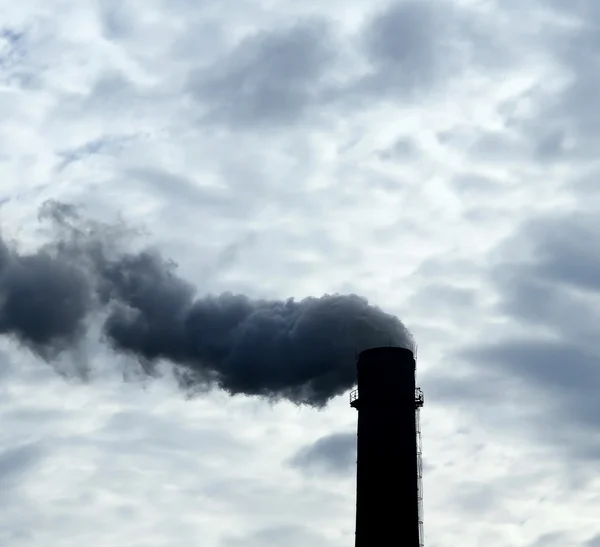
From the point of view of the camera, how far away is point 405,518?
42531mm

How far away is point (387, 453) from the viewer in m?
43.1

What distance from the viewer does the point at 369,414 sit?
43781 millimetres

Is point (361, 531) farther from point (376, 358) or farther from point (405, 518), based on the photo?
point (376, 358)

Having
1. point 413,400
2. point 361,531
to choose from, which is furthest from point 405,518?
point 413,400

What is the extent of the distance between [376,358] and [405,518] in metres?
6.14

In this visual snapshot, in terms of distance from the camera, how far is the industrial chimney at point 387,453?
42469mm

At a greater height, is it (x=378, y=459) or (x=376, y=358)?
(x=376, y=358)

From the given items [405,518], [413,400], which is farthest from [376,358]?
[405,518]

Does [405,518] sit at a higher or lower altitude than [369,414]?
lower

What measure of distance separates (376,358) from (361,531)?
656 cm

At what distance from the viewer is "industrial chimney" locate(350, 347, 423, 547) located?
4247 centimetres

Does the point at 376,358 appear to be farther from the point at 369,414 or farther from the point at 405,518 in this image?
the point at 405,518

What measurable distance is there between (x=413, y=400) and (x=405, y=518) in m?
4.47

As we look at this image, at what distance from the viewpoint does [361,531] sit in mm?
42469
